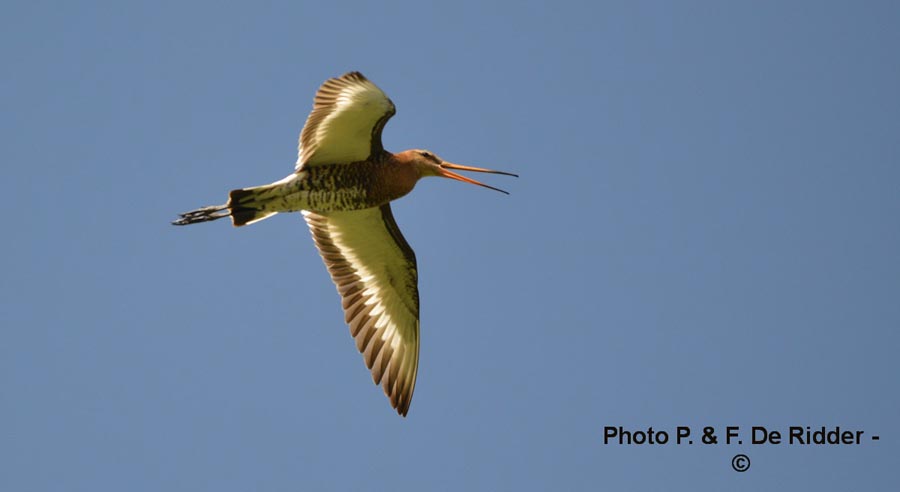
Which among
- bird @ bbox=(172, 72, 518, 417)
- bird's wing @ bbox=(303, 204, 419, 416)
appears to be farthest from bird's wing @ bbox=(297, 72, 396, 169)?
bird's wing @ bbox=(303, 204, 419, 416)

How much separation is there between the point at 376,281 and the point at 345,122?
193 cm

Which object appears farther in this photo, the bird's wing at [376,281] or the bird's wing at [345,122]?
the bird's wing at [376,281]

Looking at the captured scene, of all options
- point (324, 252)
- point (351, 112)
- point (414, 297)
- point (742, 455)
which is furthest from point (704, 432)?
point (351, 112)

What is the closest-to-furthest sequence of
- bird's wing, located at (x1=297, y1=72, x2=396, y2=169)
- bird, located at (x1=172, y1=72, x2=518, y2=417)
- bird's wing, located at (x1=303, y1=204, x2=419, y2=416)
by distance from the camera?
1. bird's wing, located at (x1=297, y1=72, x2=396, y2=169)
2. bird, located at (x1=172, y1=72, x2=518, y2=417)
3. bird's wing, located at (x1=303, y1=204, x2=419, y2=416)

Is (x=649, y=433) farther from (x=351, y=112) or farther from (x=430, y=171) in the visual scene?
(x=351, y=112)

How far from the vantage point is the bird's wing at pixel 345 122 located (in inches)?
382

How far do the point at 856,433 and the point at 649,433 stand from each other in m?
2.23

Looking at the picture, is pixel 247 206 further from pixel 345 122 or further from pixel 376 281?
pixel 376 281

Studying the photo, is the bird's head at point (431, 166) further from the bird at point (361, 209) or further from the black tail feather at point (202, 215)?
the black tail feather at point (202, 215)

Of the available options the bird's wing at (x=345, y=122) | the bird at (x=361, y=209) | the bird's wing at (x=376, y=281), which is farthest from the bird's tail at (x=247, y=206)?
the bird's wing at (x=376, y=281)

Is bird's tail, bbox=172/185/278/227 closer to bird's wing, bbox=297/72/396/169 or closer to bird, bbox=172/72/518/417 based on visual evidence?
bird, bbox=172/72/518/417

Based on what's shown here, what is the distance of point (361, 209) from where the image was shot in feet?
35.0

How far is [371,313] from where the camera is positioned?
36.4 feet

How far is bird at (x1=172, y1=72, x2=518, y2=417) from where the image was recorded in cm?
997
